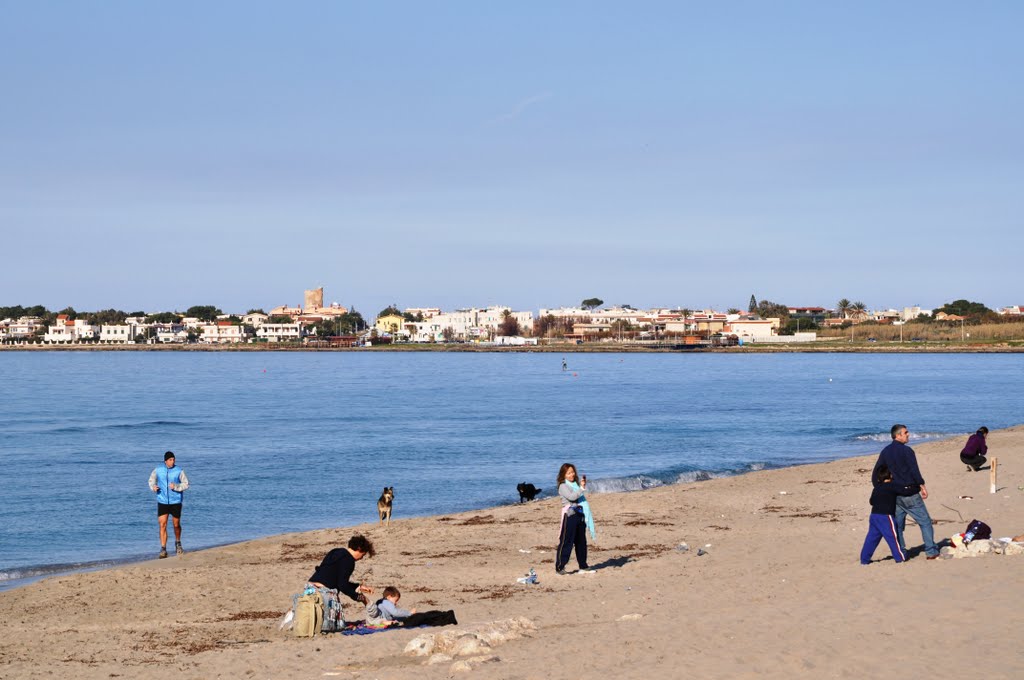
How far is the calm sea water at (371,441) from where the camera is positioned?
24891 millimetres

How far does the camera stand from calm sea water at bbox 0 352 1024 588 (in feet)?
81.7

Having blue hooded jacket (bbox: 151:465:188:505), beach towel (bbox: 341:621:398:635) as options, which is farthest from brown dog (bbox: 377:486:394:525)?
beach towel (bbox: 341:621:398:635)

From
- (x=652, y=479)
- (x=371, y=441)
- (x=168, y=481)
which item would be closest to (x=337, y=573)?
(x=168, y=481)

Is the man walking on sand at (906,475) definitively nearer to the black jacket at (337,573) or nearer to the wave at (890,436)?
the black jacket at (337,573)

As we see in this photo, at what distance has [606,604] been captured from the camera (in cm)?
1242

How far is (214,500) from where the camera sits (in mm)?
27438

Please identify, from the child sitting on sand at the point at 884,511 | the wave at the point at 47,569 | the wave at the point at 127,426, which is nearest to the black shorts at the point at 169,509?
the wave at the point at 47,569

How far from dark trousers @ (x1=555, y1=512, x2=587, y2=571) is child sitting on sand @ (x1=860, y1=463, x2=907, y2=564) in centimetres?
358

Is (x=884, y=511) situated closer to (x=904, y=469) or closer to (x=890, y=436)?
(x=904, y=469)

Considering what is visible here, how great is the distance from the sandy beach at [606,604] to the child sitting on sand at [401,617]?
0.36 meters

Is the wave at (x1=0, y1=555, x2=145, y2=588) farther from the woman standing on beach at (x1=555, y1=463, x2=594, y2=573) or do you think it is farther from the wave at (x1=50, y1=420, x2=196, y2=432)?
the wave at (x1=50, y1=420, x2=196, y2=432)

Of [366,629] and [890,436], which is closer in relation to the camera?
[366,629]

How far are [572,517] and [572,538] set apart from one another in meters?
0.34

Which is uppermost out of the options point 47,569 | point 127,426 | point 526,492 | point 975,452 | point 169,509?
point 975,452
